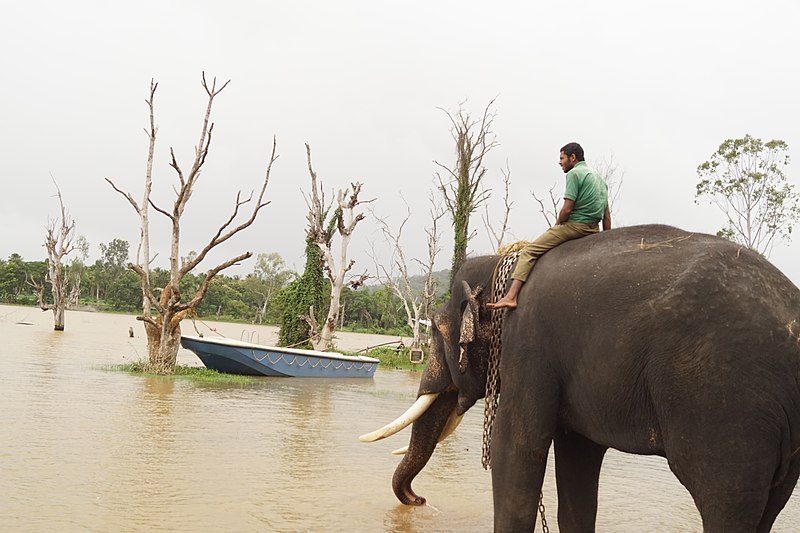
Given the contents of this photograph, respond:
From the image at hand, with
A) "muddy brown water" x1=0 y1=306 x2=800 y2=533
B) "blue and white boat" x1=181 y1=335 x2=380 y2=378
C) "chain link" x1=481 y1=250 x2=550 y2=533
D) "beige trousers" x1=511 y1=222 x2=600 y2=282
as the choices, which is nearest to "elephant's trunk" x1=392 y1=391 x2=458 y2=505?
"muddy brown water" x1=0 y1=306 x2=800 y2=533

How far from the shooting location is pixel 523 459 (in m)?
4.23

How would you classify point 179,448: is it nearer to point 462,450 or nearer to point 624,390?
point 462,450

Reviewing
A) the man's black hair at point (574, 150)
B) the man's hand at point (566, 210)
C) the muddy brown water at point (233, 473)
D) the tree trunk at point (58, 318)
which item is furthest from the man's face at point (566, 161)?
the tree trunk at point (58, 318)

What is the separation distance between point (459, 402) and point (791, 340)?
242 centimetres

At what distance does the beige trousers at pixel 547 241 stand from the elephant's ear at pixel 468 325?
0.41 m

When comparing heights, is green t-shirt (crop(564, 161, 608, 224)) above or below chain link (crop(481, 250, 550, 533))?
above

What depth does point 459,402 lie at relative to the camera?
17.1 ft

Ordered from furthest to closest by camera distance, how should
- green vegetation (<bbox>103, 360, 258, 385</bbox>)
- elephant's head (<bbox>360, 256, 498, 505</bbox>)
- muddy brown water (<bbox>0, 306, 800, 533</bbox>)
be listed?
1. green vegetation (<bbox>103, 360, 258, 385</bbox>)
2. muddy brown water (<bbox>0, 306, 800, 533</bbox>)
3. elephant's head (<bbox>360, 256, 498, 505</bbox>)

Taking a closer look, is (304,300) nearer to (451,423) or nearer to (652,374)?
(451,423)

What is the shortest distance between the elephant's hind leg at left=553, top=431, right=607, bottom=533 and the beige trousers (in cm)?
116

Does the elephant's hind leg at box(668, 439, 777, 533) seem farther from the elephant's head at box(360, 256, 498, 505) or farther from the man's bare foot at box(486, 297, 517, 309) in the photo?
the elephant's head at box(360, 256, 498, 505)

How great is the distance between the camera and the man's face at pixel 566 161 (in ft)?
16.0

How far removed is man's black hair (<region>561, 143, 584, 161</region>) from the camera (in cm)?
487

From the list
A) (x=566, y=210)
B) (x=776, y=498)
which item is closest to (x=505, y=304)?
(x=566, y=210)
